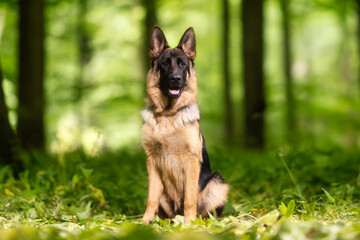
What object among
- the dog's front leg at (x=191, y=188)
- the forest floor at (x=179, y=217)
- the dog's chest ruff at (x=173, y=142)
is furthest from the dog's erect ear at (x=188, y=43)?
the forest floor at (x=179, y=217)

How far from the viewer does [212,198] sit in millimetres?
3725

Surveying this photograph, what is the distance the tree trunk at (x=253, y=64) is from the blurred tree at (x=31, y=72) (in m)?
4.78

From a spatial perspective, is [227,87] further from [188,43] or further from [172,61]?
[172,61]

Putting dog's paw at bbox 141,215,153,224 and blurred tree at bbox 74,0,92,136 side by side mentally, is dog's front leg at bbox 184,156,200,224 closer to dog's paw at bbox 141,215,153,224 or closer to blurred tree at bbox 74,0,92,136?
dog's paw at bbox 141,215,153,224

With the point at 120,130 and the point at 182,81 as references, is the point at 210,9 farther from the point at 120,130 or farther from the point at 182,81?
the point at 182,81

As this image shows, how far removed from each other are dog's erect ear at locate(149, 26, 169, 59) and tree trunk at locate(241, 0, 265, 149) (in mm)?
5896

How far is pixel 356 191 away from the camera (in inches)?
166

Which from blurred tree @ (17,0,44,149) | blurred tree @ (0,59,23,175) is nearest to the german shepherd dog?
blurred tree @ (0,59,23,175)

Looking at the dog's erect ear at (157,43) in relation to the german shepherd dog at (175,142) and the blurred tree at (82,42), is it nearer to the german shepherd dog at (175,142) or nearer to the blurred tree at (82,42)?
the german shepherd dog at (175,142)

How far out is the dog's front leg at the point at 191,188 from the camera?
11.5ft

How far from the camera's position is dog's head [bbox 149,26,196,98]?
140 inches

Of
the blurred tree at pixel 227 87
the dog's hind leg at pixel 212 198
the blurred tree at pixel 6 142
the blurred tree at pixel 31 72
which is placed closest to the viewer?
the dog's hind leg at pixel 212 198

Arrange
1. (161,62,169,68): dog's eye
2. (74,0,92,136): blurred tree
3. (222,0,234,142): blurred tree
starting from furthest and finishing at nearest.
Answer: (74,0,92,136): blurred tree
(222,0,234,142): blurred tree
(161,62,169,68): dog's eye

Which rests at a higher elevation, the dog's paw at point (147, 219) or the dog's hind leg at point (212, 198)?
the dog's hind leg at point (212, 198)
